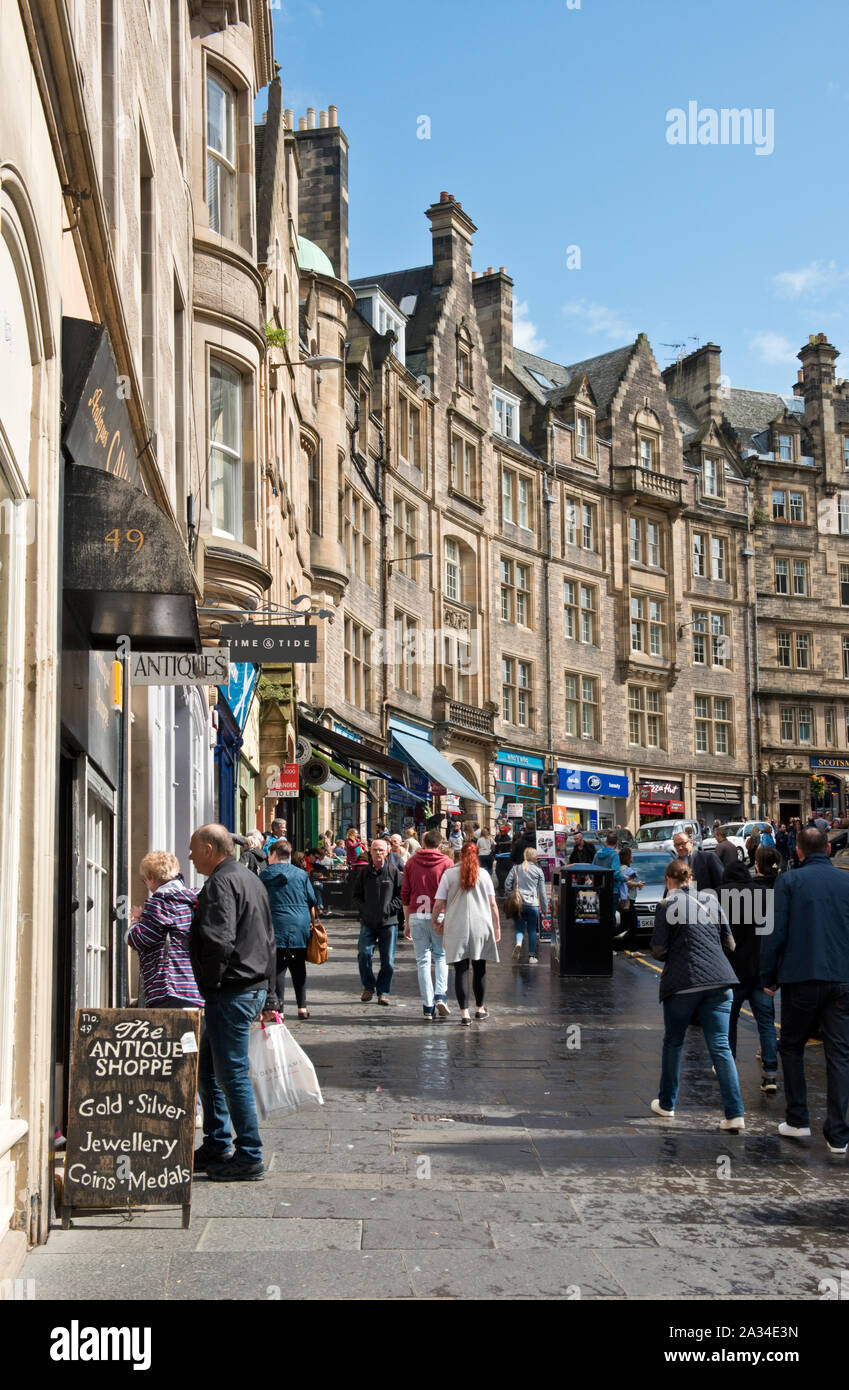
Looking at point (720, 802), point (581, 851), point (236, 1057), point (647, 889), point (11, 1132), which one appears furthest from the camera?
point (720, 802)

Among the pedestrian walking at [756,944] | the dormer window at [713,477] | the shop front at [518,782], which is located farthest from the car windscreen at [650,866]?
the dormer window at [713,477]

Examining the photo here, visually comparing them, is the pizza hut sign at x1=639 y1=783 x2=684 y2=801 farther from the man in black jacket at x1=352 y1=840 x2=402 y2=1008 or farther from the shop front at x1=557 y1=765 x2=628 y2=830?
the man in black jacket at x1=352 y1=840 x2=402 y2=1008

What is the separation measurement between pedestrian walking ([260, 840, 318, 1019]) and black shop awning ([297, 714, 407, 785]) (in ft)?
51.4

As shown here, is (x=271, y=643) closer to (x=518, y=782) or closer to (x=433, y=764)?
(x=433, y=764)

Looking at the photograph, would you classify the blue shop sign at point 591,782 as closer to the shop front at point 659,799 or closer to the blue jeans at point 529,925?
the shop front at point 659,799

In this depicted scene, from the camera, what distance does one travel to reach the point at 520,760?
48.5m

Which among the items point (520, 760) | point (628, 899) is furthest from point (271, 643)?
point (520, 760)

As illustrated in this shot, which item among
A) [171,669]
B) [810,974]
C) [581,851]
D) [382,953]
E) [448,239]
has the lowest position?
[382,953]

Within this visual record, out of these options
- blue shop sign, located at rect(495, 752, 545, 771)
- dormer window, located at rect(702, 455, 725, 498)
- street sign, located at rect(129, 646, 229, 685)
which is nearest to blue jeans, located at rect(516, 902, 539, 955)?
street sign, located at rect(129, 646, 229, 685)

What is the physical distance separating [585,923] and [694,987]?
977cm

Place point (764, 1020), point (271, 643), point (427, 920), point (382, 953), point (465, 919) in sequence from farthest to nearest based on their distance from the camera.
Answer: point (382, 953) → point (427, 920) → point (465, 919) → point (271, 643) → point (764, 1020)
